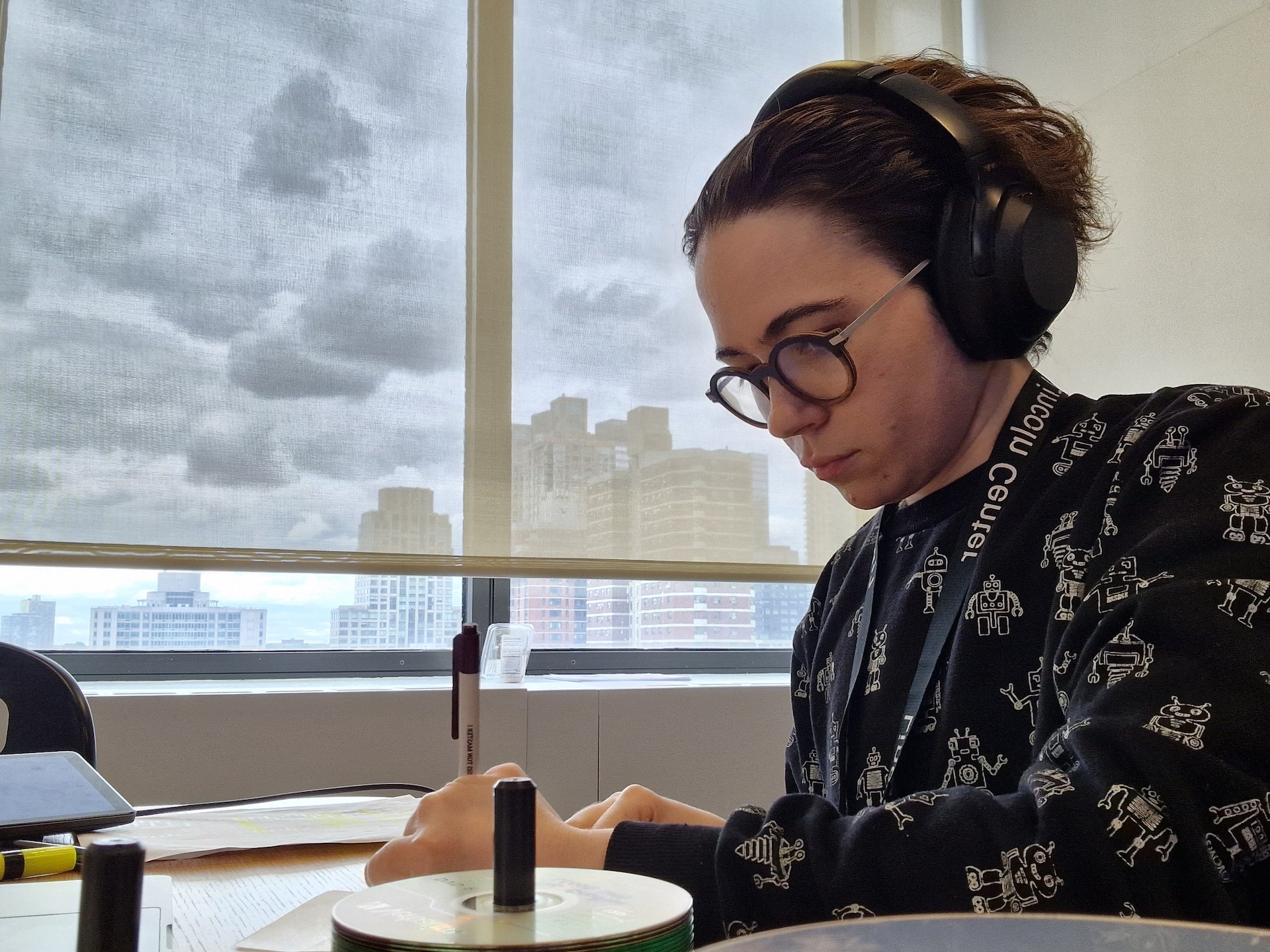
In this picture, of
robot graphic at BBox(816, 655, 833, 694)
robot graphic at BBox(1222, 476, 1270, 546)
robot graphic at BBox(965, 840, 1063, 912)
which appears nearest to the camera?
robot graphic at BBox(965, 840, 1063, 912)

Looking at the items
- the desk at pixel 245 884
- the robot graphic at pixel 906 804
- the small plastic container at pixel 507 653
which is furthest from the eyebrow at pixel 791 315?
the small plastic container at pixel 507 653

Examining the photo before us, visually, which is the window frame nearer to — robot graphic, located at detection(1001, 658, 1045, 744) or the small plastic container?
the small plastic container

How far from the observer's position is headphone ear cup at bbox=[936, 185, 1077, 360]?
861mm

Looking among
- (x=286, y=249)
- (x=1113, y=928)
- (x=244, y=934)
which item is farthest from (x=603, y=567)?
(x=1113, y=928)

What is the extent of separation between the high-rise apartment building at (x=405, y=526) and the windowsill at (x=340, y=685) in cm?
25

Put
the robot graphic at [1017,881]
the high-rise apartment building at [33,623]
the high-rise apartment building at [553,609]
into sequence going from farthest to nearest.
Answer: the high-rise apartment building at [553,609] → the high-rise apartment building at [33,623] → the robot graphic at [1017,881]

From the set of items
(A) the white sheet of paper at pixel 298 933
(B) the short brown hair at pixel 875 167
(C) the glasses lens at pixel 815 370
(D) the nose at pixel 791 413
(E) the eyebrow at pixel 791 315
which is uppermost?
(B) the short brown hair at pixel 875 167

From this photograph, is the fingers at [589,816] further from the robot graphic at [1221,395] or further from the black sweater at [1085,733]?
the robot graphic at [1221,395]

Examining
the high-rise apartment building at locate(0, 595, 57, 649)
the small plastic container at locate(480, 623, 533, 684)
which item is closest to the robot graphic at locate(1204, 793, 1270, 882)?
the small plastic container at locate(480, 623, 533, 684)

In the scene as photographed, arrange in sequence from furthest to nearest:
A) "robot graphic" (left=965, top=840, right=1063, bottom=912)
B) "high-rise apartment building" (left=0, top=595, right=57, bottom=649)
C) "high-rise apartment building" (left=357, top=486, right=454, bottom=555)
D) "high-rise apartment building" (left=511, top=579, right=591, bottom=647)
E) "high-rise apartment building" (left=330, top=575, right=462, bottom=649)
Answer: "high-rise apartment building" (left=511, top=579, right=591, bottom=647) → "high-rise apartment building" (left=330, top=575, right=462, bottom=649) → "high-rise apartment building" (left=357, top=486, right=454, bottom=555) → "high-rise apartment building" (left=0, top=595, right=57, bottom=649) → "robot graphic" (left=965, top=840, right=1063, bottom=912)

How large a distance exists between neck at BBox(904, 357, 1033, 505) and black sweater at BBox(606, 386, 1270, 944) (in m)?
0.08

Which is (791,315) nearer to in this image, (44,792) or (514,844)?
(514,844)

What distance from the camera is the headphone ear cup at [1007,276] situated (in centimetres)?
86

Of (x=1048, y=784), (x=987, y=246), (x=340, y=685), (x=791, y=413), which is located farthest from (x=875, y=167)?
(x=340, y=685)
